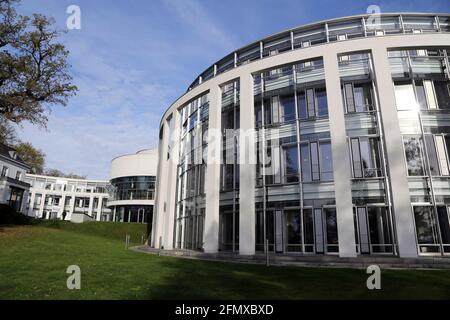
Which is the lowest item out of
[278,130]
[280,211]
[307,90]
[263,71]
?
[280,211]

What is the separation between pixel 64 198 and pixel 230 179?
248ft

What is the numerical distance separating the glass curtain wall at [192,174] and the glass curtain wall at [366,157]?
9.93 m

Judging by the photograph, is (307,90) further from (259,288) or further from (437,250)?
(259,288)

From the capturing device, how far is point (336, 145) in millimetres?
16609

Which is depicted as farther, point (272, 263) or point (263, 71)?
point (263, 71)

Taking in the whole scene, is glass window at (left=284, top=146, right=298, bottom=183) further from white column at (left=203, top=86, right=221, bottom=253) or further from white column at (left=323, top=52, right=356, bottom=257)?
white column at (left=203, top=86, right=221, bottom=253)

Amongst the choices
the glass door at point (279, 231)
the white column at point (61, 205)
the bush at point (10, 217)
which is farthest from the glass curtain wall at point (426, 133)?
the white column at point (61, 205)

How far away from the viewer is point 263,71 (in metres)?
20.4

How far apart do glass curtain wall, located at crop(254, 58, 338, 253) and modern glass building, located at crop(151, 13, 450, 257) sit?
0.06 meters

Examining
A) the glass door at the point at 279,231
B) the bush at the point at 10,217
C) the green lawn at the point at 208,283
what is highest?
the bush at the point at 10,217

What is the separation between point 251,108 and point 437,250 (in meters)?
12.3

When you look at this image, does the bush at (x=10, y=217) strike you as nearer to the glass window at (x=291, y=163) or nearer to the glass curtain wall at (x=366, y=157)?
the glass window at (x=291, y=163)

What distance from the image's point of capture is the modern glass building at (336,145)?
16.1m

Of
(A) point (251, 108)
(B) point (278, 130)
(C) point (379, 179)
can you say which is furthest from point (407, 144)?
(A) point (251, 108)
